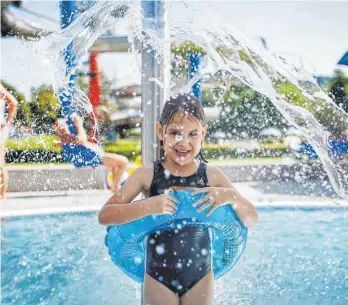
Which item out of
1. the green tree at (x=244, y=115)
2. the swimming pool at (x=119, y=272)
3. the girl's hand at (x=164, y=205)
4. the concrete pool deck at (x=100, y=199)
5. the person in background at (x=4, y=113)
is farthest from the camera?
the green tree at (x=244, y=115)

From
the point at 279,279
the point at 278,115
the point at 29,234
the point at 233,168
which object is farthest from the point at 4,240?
the point at 278,115

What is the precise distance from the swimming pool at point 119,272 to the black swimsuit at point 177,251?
1086mm

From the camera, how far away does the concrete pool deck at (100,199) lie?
6.70 m

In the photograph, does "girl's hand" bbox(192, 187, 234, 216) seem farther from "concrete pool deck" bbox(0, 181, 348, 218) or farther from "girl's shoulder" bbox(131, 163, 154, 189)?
"concrete pool deck" bbox(0, 181, 348, 218)

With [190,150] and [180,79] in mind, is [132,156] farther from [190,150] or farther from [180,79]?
[190,150]

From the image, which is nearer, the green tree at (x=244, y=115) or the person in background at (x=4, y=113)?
the person in background at (x=4, y=113)

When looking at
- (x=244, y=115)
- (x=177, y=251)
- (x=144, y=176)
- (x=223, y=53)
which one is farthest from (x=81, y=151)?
(x=244, y=115)

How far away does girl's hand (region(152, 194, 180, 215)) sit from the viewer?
2.05 metres

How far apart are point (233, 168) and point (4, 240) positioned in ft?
22.3

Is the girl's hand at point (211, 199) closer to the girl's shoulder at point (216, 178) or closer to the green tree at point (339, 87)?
the girl's shoulder at point (216, 178)

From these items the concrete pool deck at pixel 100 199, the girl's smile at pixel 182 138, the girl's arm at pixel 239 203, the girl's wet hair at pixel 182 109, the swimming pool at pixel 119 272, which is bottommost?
the concrete pool deck at pixel 100 199

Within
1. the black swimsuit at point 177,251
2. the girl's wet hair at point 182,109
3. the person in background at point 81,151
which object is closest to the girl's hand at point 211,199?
the black swimsuit at point 177,251

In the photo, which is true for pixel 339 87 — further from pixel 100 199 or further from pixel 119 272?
pixel 119 272

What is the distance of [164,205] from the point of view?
6.73 ft
